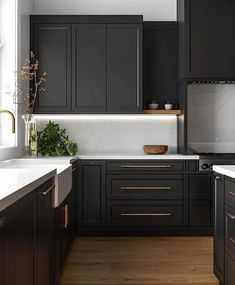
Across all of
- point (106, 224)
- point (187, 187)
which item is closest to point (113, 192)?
point (106, 224)

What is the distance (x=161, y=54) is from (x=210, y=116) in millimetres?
949

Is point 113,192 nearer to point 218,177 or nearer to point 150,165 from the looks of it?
point 150,165

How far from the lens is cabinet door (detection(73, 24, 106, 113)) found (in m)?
5.03

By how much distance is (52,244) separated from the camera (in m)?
2.89

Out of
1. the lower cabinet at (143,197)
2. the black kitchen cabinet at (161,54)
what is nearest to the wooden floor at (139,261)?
the lower cabinet at (143,197)

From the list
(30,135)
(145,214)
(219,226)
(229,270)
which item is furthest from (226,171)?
(30,135)

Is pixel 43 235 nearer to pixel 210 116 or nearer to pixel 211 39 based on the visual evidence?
pixel 211 39

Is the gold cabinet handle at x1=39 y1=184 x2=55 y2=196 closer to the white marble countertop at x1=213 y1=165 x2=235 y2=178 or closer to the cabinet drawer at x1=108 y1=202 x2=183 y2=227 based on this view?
the white marble countertop at x1=213 y1=165 x2=235 y2=178

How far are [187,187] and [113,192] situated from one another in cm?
80

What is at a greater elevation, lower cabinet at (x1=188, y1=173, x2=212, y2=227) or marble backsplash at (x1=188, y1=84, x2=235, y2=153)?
marble backsplash at (x1=188, y1=84, x2=235, y2=153)

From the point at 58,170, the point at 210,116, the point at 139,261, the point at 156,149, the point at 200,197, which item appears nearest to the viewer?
the point at 58,170

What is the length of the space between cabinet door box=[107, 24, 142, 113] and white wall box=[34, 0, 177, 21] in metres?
0.57

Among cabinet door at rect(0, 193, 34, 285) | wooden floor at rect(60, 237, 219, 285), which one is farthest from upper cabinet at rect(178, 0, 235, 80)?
cabinet door at rect(0, 193, 34, 285)

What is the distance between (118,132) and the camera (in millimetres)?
5430
